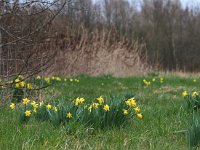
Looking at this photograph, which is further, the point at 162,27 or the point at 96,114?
the point at 162,27

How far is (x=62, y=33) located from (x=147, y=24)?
19351 millimetres

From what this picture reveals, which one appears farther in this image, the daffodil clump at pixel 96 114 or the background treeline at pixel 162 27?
the background treeline at pixel 162 27

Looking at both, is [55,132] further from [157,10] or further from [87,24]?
[157,10]

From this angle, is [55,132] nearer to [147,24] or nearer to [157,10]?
[147,24]

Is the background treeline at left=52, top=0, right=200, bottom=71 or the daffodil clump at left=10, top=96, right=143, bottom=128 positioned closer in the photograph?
the daffodil clump at left=10, top=96, right=143, bottom=128

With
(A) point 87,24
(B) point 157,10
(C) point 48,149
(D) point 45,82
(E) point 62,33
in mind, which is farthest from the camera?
(B) point 157,10

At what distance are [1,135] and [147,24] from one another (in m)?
31.7

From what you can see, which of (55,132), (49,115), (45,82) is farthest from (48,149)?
(45,82)

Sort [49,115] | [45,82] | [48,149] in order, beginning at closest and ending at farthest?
[48,149], [49,115], [45,82]

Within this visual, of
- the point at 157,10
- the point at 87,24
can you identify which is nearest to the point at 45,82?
the point at 87,24

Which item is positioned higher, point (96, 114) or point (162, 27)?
point (162, 27)

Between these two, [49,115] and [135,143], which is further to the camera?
[49,115]

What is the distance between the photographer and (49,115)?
13.3 feet

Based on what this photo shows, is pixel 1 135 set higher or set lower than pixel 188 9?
lower
